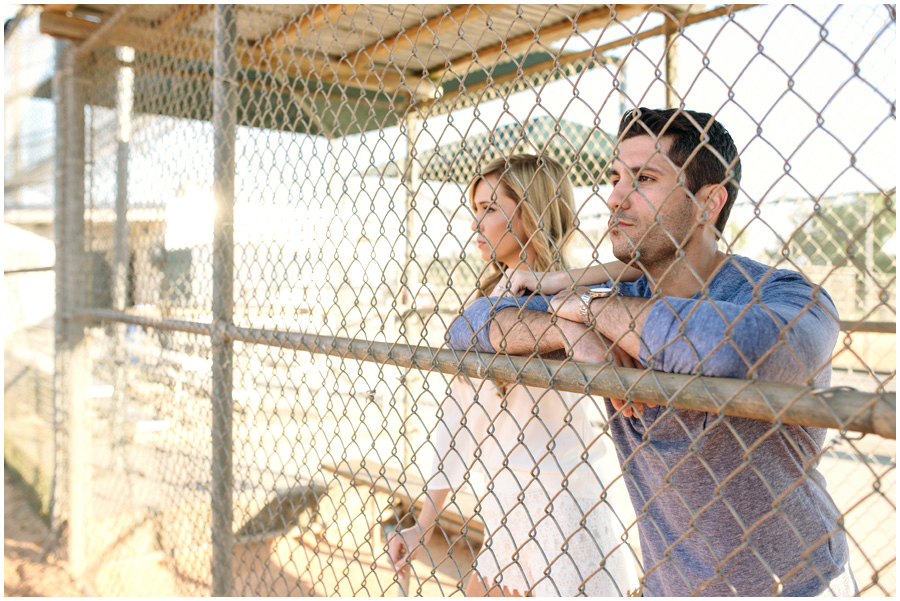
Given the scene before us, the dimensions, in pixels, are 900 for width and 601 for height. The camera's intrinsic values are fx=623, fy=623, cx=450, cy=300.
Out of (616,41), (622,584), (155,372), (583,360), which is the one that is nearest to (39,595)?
(155,372)

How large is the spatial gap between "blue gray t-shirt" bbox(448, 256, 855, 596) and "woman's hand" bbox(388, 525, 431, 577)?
0.90 meters

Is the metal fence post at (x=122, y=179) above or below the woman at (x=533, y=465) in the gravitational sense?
above

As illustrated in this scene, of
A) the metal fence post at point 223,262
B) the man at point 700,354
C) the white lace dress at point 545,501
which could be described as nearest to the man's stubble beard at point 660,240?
the man at point 700,354

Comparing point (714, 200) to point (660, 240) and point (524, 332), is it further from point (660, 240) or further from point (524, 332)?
point (524, 332)

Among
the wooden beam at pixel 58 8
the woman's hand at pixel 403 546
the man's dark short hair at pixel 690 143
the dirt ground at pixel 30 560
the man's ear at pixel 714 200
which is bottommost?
the dirt ground at pixel 30 560

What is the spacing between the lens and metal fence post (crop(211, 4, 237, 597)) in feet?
9.75

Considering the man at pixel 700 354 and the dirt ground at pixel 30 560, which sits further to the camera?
the dirt ground at pixel 30 560

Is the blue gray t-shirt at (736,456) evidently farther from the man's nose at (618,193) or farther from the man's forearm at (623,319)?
the man's nose at (618,193)

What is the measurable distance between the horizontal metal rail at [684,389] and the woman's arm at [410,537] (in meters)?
0.66

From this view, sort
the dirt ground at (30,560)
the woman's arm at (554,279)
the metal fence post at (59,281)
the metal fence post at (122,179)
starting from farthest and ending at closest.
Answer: the metal fence post at (59,281) → the metal fence post at (122,179) → the dirt ground at (30,560) → the woman's arm at (554,279)

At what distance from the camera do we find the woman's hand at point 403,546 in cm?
220

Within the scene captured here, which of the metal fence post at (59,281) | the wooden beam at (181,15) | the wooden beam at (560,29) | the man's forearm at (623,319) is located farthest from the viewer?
the metal fence post at (59,281)

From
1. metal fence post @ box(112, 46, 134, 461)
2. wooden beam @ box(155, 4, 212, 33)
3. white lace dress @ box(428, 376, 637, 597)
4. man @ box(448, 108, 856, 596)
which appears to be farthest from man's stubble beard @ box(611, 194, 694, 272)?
metal fence post @ box(112, 46, 134, 461)

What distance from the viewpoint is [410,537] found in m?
2.35
